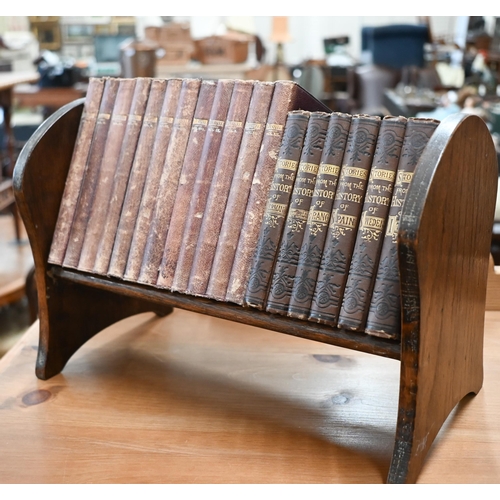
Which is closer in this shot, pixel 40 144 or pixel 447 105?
pixel 40 144

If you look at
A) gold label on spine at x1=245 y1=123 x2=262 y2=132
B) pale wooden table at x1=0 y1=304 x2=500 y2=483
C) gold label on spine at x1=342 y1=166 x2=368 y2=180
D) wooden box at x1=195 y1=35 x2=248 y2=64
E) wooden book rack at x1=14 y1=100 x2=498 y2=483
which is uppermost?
gold label on spine at x1=245 y1=123 x2=262 y2=132

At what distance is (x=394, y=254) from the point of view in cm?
73

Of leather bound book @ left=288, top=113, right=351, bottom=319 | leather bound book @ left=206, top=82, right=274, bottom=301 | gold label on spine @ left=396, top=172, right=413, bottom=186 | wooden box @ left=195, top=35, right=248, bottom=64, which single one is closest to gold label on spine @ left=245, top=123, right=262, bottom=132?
leather bound book @ left=206, top=82, right=274, bottom=301

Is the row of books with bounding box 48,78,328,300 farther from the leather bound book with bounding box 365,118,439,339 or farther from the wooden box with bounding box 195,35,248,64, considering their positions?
the wooden box with bounding box 195,35,248,64

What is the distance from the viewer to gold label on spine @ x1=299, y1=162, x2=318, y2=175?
0.80 metres

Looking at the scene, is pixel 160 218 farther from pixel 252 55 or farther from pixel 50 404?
pixel 252 55

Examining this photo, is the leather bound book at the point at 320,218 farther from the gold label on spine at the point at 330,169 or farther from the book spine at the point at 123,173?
the book spine at the point at 123,173

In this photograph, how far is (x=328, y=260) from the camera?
773mm

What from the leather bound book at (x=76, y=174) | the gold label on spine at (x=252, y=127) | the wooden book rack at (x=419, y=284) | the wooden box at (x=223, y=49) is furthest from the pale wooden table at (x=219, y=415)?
the wooden box at (x=223, y=49)

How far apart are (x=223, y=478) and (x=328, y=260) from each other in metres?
0.30

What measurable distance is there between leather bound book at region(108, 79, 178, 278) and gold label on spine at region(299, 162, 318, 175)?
224 millimetres

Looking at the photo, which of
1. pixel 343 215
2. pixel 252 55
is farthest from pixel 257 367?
pixel 252 55

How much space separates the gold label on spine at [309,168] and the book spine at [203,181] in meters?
0.13

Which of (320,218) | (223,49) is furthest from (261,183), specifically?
(223,49)
